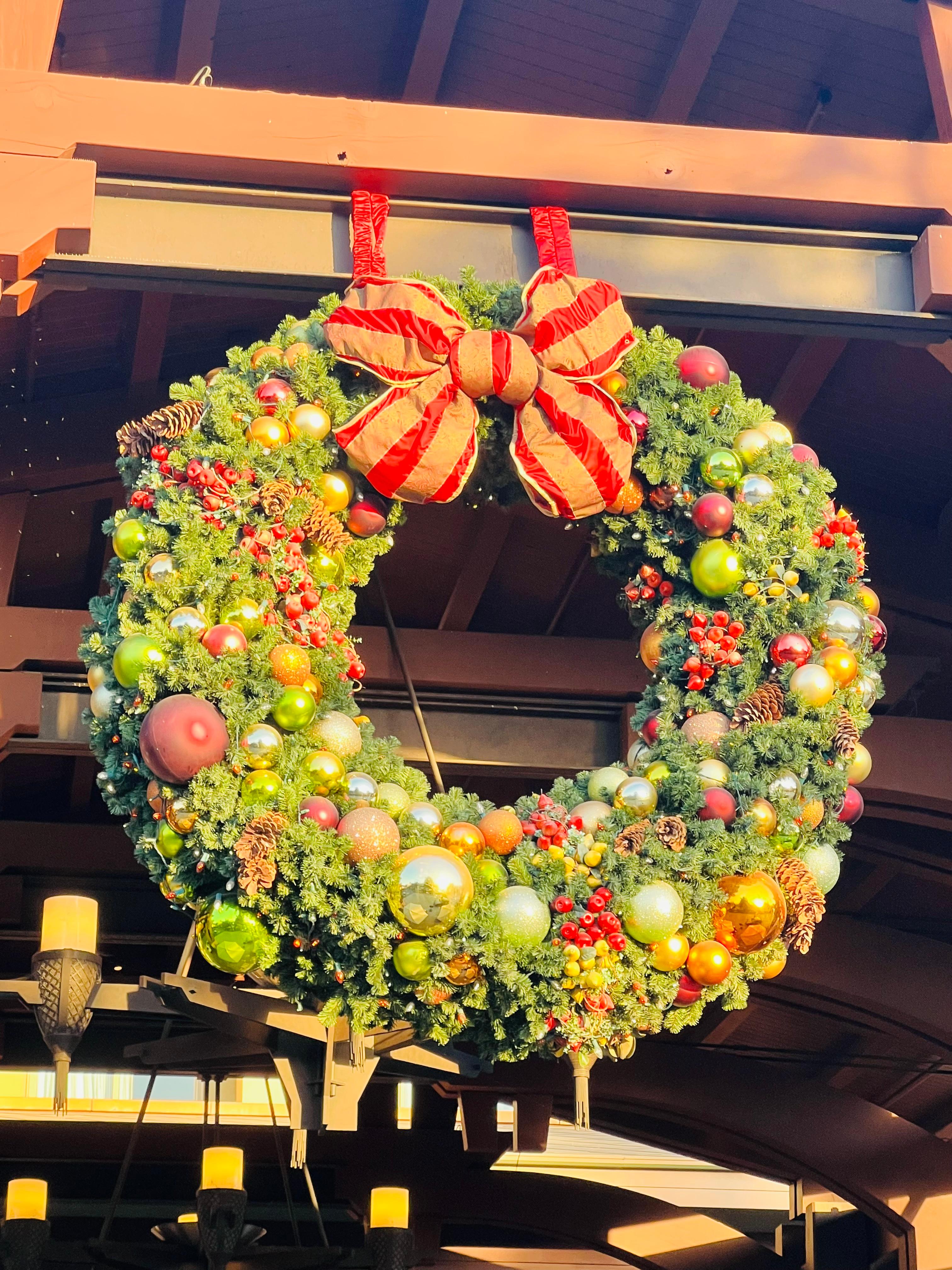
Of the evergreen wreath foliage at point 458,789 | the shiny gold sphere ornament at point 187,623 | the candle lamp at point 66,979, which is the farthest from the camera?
the candle lamp at point 66,979

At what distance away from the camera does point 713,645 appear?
342cm

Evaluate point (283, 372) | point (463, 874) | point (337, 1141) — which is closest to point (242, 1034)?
point (463, 874)

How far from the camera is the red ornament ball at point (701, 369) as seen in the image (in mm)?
3609

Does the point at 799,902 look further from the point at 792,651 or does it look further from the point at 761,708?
the point at 792,651

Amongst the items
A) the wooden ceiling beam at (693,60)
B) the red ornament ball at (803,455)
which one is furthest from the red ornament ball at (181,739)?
the wooden ceiling beam at (693,60)

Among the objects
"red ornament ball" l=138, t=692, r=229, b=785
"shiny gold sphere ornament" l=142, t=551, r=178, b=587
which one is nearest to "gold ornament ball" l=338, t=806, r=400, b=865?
"red ornament ball" l=138, t=692, r=229, b=785

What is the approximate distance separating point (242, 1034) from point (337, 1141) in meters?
5.07

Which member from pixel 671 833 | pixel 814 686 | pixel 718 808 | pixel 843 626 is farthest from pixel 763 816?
pixel 843 626

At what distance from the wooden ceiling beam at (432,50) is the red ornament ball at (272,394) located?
1.71 metres

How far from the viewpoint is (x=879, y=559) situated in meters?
5.82

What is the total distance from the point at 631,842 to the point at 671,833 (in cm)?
8

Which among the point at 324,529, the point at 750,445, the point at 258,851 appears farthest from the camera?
the point at 750,445

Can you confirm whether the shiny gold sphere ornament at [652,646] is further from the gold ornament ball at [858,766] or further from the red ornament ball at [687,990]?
the red ornament ball at [687,990]

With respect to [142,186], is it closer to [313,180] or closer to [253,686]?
[313,180]
